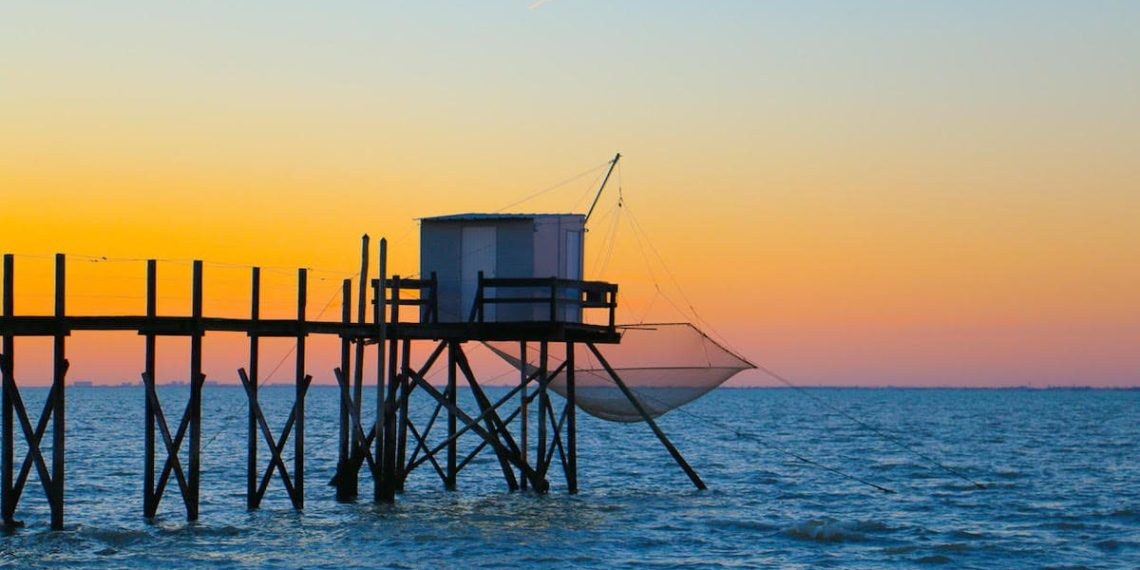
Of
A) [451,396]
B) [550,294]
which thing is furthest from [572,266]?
[451,396]

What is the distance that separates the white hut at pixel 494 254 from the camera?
109 ft

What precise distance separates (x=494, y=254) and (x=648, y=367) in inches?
179

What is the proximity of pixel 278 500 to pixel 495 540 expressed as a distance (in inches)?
397

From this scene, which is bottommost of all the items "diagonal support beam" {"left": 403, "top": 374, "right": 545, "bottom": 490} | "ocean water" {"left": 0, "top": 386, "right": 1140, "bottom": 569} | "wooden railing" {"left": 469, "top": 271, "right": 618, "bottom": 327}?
"ocean water" {"left": 0, "top": 386, "right": 1140, "bottom": 569}

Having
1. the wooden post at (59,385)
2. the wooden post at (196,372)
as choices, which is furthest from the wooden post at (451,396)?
the wooden post at (59,385)

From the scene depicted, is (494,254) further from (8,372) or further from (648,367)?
(8,372)

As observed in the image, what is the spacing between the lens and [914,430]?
97.8 m

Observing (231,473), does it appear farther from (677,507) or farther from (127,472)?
(677,507)

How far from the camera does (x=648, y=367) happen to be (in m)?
33.9

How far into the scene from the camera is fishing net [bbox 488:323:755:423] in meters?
32.9

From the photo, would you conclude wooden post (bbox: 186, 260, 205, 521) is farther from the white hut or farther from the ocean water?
the white hut

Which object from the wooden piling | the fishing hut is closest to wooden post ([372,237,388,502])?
the fishing hut

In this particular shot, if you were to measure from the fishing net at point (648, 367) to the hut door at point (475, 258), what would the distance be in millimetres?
1395

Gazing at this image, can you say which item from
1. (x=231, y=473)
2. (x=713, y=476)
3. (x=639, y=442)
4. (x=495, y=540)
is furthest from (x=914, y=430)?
(x=495, y=540)
